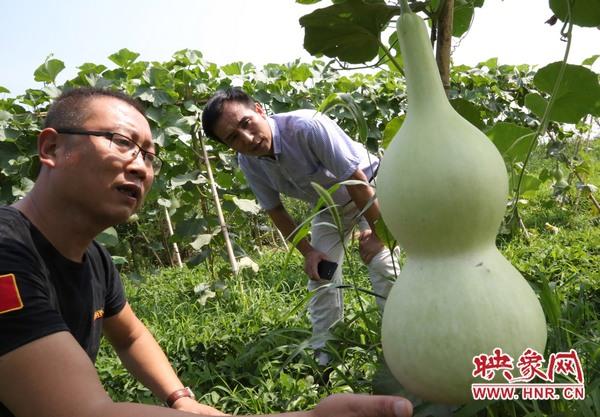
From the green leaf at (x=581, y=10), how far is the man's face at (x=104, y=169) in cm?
90

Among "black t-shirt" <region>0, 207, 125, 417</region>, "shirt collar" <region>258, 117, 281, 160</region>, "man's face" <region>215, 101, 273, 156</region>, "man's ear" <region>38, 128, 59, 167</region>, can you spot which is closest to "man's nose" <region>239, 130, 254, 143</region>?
"man's face" <region>215, 101, 273, 156</region>

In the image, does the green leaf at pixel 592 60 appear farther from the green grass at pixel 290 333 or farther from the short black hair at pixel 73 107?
the short black hair at pixel 73 107

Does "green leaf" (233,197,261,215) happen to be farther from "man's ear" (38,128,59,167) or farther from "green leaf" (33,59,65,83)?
"man's ear" (38,128,59,167)

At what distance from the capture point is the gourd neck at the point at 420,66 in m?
0.57

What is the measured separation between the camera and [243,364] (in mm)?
2191

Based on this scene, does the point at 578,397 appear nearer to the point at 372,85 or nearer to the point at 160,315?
the point at 160,315

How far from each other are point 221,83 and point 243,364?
2217mm

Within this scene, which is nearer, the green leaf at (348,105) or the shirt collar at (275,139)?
the green leaf at (348,105)

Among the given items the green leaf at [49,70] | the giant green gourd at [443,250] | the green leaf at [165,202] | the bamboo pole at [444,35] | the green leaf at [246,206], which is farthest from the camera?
the green leaf at [165,202]

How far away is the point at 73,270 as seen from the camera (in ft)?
3.77

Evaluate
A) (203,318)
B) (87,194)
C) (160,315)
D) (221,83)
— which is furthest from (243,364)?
(221,83)

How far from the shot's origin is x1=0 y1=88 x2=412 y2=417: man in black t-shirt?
754mm

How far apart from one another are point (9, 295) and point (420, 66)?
0.77 meters

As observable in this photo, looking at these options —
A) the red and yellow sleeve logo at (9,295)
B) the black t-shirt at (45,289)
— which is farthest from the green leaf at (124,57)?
the red and yellow sleeve logo at (9,295)
